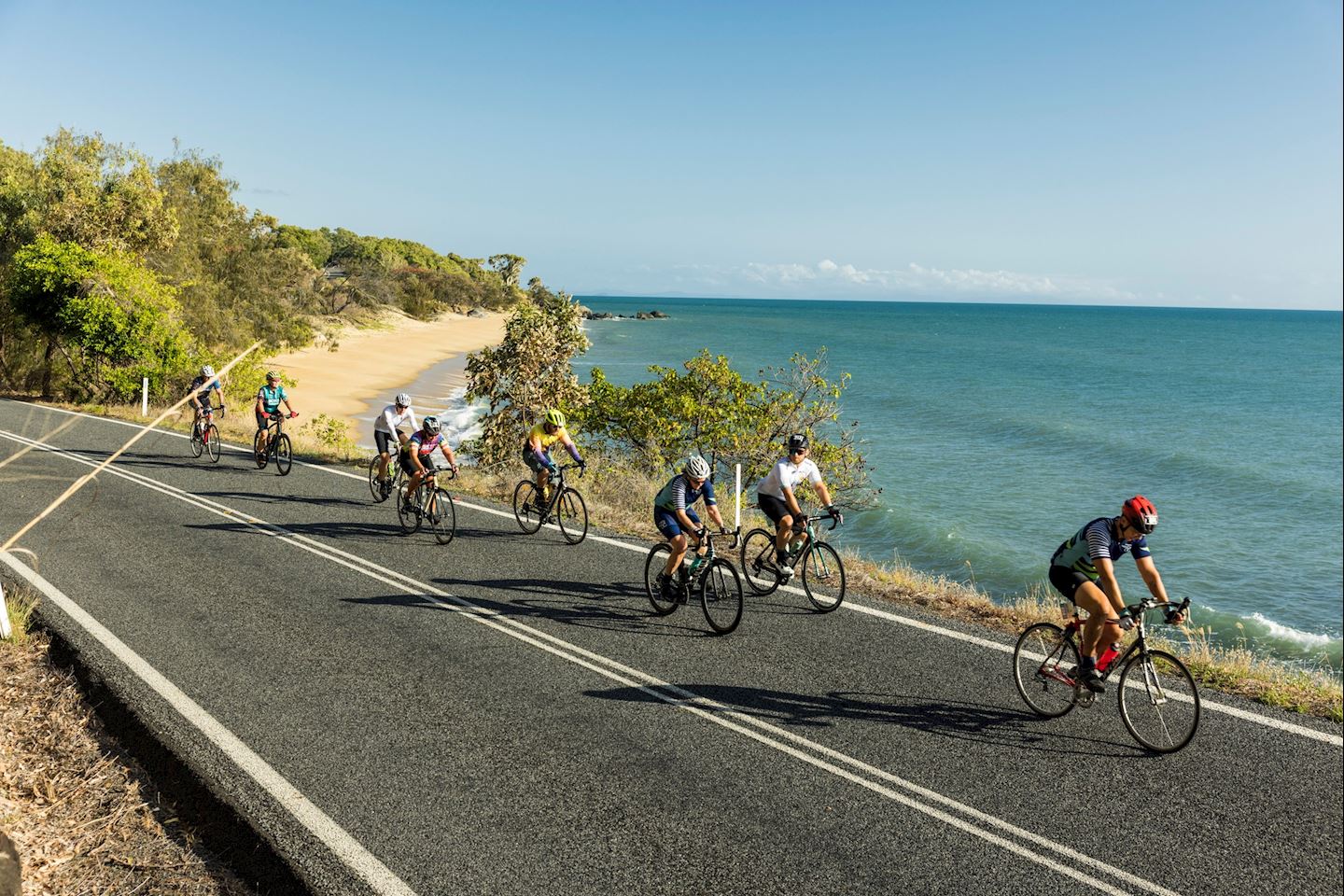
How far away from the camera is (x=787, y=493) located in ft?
35.2

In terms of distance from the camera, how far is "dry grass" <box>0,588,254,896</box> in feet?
17.5

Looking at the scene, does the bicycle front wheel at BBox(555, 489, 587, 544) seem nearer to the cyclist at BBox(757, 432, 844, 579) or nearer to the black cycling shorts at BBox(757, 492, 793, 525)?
the black cycling shorts at BBox(757, 492, 793, 525)

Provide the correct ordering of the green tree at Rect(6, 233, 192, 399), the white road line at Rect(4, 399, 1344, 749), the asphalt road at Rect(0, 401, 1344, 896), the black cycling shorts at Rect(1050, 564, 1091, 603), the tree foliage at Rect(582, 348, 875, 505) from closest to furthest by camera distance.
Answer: the asphalt road at Rect(0, 401, 1344, 896), the white road line at Rect(4, 399, 1344, 749), the black cycling shorts at Rect(1050, 564, 1091, 603), the tree foliage at Rect(582, 348, 875, 505), the green tree at Rect(6, 233, 192, 399)

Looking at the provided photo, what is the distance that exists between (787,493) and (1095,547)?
4.02 metres

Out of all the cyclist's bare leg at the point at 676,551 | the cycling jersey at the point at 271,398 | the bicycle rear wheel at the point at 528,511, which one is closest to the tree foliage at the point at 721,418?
the bicycle rear wheel at the point at 528,511

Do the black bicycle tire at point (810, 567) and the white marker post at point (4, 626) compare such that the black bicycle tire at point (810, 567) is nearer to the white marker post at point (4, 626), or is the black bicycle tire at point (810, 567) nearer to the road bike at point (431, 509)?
the road bike at point (431, 509)

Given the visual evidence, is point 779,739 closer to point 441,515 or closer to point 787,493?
point 787,493

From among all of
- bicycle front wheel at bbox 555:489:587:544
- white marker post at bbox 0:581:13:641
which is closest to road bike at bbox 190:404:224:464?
bicycle front wheel at bbox 555:489:587:544

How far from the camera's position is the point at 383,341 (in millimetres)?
81125

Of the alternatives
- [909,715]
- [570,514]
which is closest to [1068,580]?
[909,715]

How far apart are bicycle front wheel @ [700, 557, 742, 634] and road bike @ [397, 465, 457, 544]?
16.4 feet

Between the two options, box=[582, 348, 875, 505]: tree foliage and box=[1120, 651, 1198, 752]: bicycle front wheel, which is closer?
box=[1120, 651, 1198, 752]: bicycle front wheel

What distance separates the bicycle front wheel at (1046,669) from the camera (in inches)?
309

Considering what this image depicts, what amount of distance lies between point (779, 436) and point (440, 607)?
37.0ft
